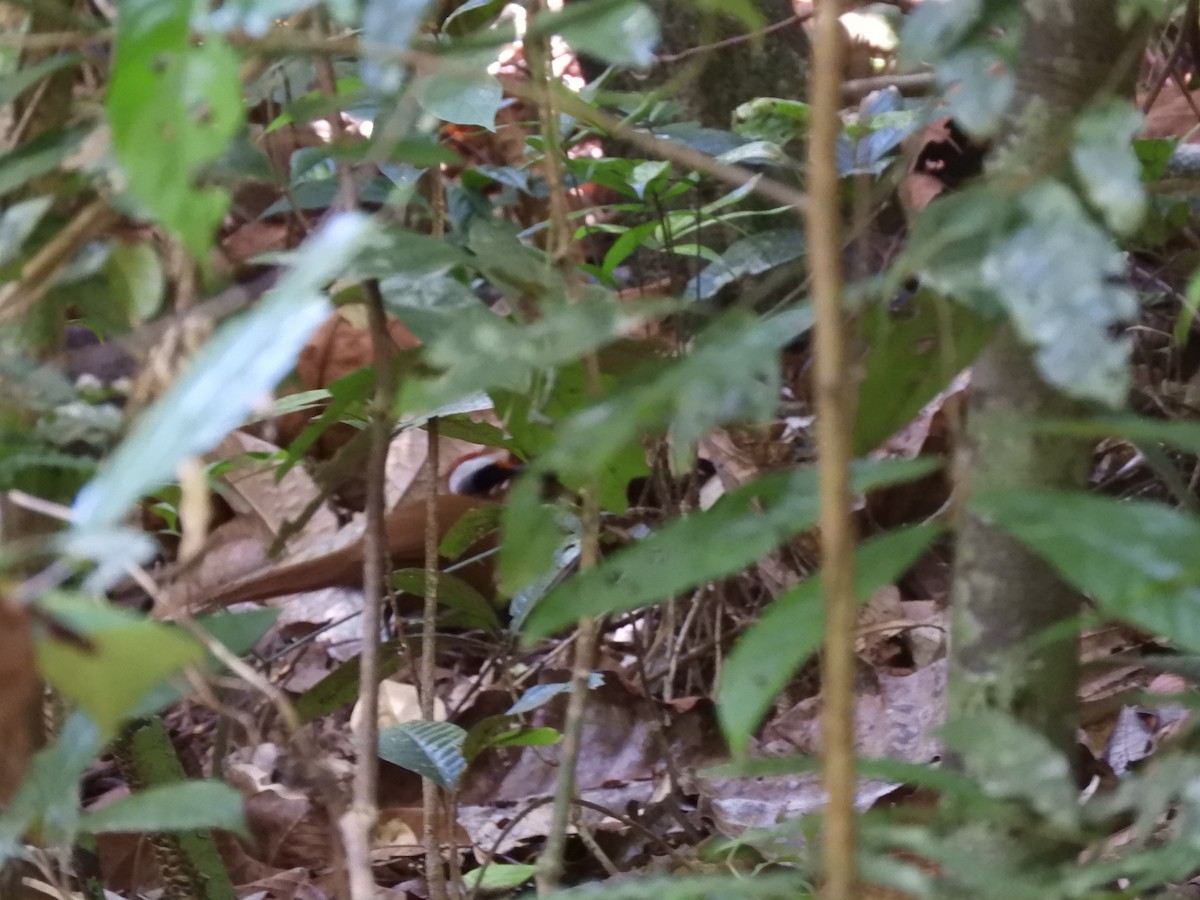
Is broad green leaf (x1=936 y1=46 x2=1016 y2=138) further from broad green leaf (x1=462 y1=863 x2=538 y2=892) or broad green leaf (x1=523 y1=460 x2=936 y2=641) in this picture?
broad green leaf (x1=462 y1=863 x2=538 y2=892)

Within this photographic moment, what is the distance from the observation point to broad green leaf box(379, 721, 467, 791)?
2.68 ft

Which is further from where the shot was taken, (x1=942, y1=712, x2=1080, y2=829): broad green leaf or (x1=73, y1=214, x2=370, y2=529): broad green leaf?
(x1=942, y1=712, x2=1080, y2=829): broad green leaf

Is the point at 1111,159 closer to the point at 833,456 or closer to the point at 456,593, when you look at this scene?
the point at 833,456

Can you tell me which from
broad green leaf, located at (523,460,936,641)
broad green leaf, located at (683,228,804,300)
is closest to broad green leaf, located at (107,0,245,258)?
broad green leaf, located at (523,460,936,641)

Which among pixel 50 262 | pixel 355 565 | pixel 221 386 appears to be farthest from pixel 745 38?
pixel 355 565

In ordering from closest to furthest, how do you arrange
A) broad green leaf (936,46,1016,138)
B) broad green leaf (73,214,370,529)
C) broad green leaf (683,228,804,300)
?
1. broad green leaf (73,214,370,529)
2. broad green leaf (936,46,1016,138)
3. broad green leaf (683,228,804,300)

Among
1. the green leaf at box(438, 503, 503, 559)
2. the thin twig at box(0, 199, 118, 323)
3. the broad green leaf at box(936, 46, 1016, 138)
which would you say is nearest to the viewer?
the broad green leaf at box(936, 46, 1016, 138)

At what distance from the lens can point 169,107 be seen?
0.38m

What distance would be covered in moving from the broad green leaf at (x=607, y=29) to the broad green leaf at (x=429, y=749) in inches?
21.0

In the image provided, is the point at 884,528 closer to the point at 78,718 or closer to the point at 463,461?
the point at 463,461

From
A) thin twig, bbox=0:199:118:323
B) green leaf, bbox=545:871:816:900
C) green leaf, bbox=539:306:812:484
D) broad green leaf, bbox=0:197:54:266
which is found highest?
broad green leaf, bbox=0:197:54:266

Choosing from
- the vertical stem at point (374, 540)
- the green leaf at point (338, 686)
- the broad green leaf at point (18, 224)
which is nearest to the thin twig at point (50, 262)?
the broad green leaf at point (18, 224)

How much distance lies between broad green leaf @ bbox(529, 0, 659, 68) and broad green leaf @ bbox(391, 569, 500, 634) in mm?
674

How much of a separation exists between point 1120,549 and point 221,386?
0.82 feet
